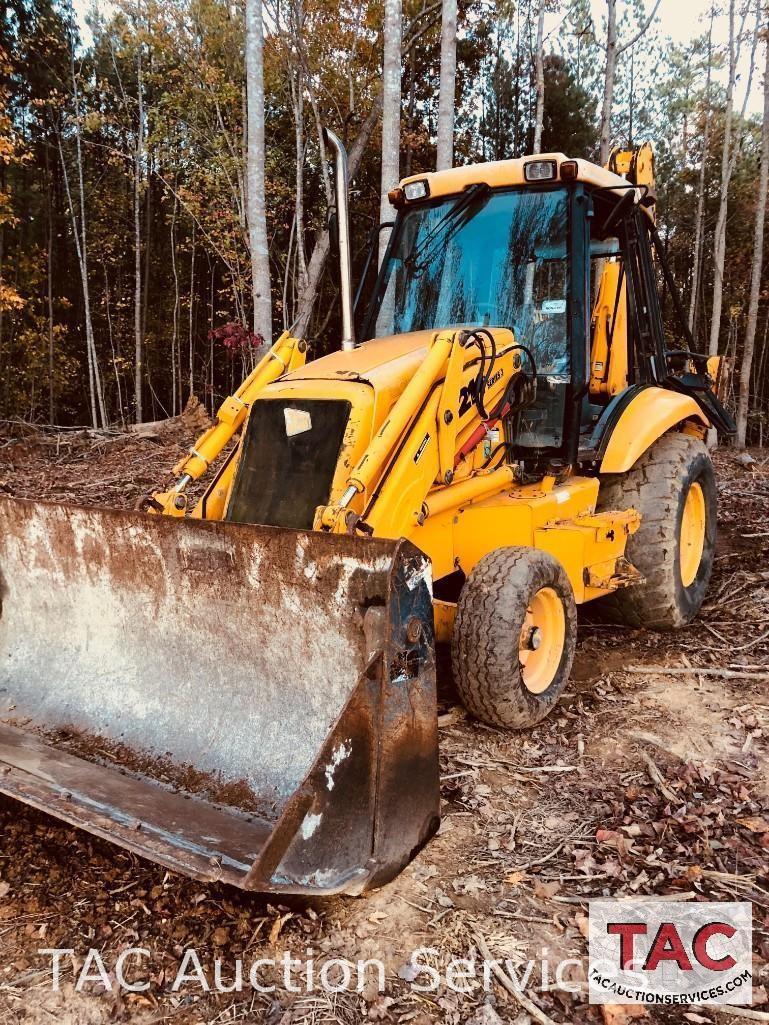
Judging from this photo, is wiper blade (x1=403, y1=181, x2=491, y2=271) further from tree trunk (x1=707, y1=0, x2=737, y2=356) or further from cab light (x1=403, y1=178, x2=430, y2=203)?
tree trunk (x1=707, y1=0, x2=737, y2=356)

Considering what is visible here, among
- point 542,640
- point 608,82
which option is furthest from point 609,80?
point 542,640

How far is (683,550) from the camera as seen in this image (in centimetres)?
546

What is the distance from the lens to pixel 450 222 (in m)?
4.61

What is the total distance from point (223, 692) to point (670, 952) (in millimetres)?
1779

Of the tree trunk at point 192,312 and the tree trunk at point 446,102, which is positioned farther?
the tree trunk at point 192,312

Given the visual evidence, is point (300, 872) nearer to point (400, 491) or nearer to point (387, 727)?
point (387, 727)

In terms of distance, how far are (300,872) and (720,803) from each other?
73.3 inches

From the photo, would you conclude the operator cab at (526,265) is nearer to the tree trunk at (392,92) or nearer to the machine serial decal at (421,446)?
the machine serial decal at (421,446)

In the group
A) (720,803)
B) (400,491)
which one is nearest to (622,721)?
(720,803)

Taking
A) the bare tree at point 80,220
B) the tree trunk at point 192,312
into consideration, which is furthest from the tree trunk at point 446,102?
the tree trunk at point 192,312

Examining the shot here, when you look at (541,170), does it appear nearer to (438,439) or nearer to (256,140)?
(438,439)

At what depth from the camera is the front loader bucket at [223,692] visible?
7.58 feet

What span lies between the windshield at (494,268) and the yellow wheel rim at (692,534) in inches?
69.4

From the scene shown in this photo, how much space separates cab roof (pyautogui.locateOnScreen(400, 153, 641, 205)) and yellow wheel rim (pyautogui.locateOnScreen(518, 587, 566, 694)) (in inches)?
90.5
